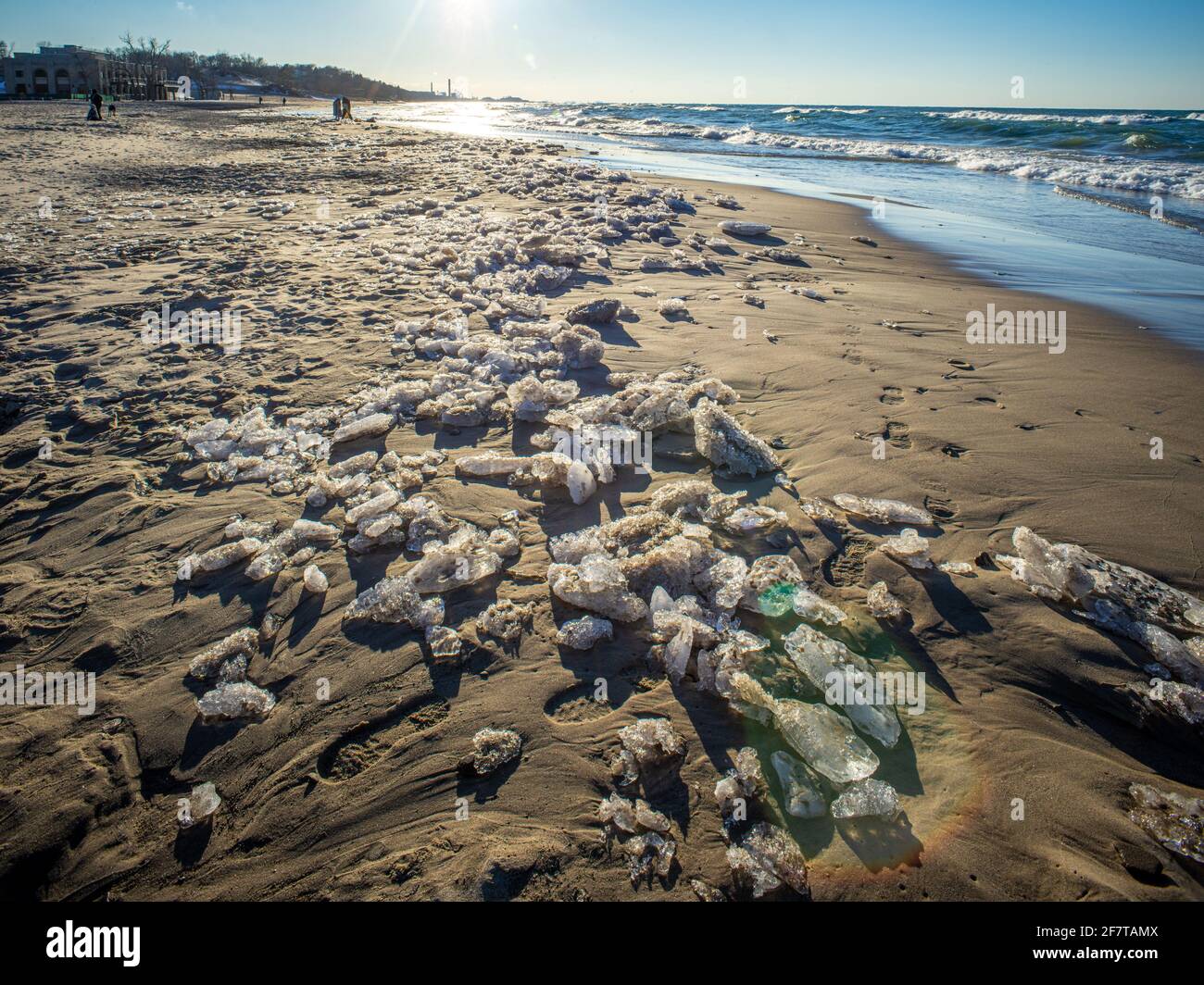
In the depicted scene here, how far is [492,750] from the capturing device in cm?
194

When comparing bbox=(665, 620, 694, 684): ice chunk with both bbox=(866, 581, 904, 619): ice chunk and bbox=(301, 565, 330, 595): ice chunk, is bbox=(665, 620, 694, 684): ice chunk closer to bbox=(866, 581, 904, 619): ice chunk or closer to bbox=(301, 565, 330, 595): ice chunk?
bbox=(866, 581, 904, 619): ice chunk

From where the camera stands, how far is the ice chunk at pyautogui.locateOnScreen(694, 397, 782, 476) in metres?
3.36

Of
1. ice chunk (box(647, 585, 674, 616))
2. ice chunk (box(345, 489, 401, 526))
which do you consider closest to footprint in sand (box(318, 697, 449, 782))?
ice chunk (box(647, 585, 674, 616))

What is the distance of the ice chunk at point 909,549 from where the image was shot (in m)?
2.67

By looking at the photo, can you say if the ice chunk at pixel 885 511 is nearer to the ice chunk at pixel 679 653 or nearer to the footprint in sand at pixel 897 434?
the footprint in sand at pixel 897 434

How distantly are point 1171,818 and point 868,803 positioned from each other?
3.08 ft

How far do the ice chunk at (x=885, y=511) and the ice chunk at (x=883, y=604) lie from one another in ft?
1.76

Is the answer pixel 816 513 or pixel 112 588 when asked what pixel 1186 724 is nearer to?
pixel 816 513

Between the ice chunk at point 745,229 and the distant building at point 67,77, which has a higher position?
the distant building at point 67,77

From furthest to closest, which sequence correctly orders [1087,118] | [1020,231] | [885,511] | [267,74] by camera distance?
[267,74], [1087,118], [1020,231], [885,511]
